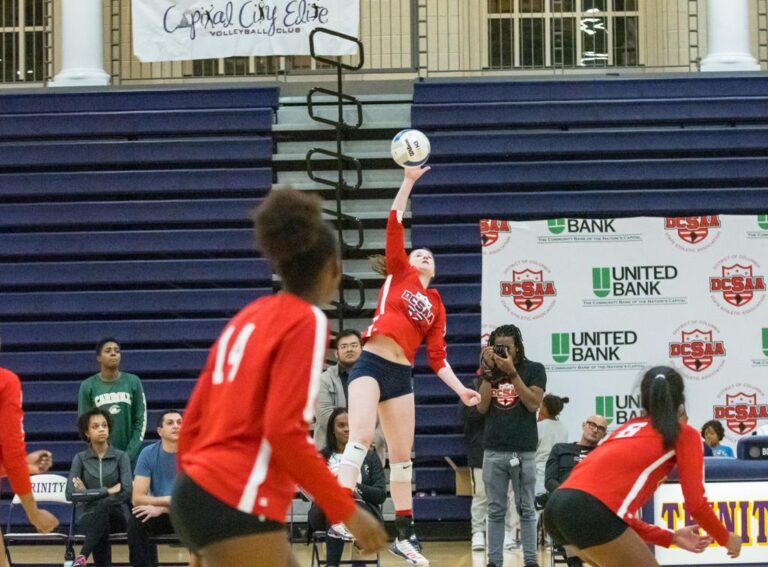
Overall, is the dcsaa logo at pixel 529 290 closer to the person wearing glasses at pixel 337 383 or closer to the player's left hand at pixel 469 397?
the person wearing glasses at pixel 337 383

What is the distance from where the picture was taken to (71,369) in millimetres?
13305

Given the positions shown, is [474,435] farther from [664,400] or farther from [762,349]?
[664,400]

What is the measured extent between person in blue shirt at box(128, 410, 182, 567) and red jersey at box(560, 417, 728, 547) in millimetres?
4579

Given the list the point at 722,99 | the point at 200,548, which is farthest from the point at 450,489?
the point at 200,548

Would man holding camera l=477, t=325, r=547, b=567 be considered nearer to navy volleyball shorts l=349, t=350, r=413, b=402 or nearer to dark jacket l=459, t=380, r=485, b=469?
navy volleyball shorts l=349, t=350, r=413, b=402

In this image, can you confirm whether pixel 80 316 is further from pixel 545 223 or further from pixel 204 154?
pixel 545 223

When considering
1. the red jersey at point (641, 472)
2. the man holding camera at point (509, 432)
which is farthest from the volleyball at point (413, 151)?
the red jersey at point (641, 472)

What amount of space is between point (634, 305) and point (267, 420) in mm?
9706

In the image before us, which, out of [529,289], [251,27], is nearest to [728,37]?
[529,289]

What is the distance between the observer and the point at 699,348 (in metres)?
12.8

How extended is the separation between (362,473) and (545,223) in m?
4.21

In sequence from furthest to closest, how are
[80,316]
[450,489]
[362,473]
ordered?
[80,316] < [450,489] < [362,473]

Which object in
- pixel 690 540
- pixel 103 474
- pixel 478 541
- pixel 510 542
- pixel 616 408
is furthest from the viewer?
pixel 616 408

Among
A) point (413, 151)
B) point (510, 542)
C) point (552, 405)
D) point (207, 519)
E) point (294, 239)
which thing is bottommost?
point (510, 542)
